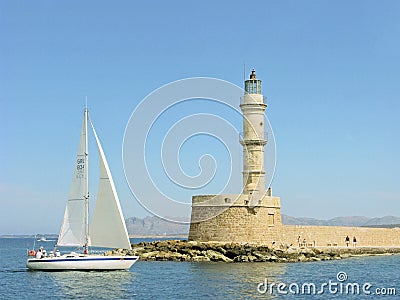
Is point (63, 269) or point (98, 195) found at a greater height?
point (98, 195)

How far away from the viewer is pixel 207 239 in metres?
36.0

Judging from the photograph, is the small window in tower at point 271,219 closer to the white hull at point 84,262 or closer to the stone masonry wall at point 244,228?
the stone masonry wall at point 244,228

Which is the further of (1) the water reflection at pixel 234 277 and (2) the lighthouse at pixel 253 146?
(2) the lighthouse at pixel 253 146

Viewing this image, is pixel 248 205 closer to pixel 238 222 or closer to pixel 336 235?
pixel 238 222

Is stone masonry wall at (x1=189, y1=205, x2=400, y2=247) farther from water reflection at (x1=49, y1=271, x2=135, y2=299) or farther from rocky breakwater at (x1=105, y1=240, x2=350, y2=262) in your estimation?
water reflection at (x1=49, y1=271, x2=135, y2=299)

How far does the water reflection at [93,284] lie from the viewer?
22.0 m

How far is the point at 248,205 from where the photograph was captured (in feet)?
116

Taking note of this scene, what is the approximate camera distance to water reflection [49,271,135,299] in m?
22.0

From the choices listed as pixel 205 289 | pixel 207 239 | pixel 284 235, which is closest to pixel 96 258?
pixel 205 289

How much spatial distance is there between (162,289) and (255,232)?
1253 cm

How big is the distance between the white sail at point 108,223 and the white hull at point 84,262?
60 centimetres

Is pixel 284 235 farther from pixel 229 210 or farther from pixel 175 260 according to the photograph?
pixel 175 260

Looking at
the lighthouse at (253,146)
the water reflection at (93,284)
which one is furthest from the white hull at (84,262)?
the lighthouse at (253,146)

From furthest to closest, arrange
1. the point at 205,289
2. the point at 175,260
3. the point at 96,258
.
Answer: the point at 175,260
the point at 96,258
the point at 205,289
